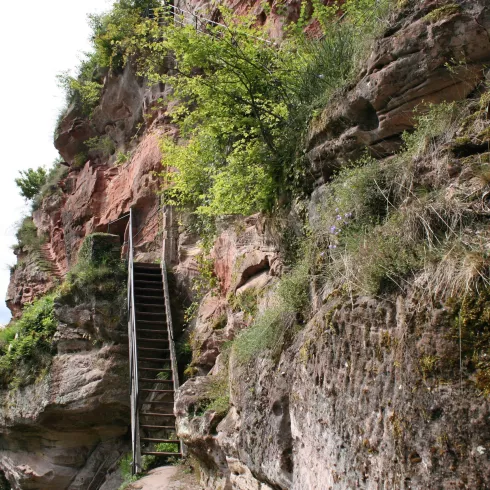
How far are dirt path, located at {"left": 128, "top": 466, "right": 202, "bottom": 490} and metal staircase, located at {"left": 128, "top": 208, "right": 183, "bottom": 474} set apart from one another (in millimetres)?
319

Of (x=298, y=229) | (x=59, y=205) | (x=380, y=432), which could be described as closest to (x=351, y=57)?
(x=298, y=229)

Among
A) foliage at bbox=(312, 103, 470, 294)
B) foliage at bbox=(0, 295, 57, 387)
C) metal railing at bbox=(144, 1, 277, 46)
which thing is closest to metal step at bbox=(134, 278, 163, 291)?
foliage at bbox=(0, 295, 57, 387)

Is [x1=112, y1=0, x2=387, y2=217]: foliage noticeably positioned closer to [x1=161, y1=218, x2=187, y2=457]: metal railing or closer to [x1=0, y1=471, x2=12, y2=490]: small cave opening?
[x1=161, y1=218, x2=187, y2=457]: metal railing

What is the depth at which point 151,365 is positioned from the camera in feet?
35.1

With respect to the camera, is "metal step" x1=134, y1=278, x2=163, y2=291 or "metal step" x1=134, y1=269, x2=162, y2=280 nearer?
"metal step" x1=134, y1=278, x2=163, y2=291

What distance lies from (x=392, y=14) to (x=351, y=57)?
1.22 metres

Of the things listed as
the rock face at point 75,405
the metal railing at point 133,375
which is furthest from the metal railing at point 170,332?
the rock face at point 75,405

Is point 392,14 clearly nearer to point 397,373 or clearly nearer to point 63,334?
point 397,373

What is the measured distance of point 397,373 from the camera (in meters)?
3.53

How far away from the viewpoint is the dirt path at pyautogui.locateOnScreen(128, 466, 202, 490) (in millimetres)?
7525

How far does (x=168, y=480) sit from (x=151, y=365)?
3.11 m

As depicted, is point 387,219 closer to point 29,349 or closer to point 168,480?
point 168,480

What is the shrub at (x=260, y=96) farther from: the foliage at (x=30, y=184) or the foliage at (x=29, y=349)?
the foliage at (x=30, y=184)

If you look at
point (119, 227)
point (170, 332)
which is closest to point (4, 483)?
point (170, 332)
